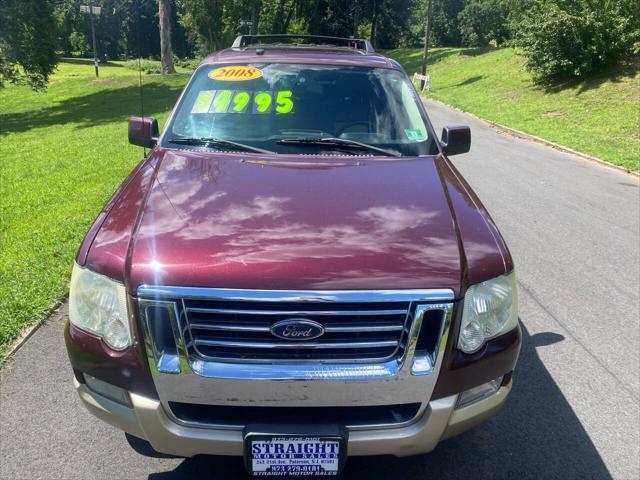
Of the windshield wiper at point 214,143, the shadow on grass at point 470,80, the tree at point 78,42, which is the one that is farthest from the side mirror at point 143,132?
the tree at point 78,42

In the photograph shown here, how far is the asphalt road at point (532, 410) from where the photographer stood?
289 centimetres

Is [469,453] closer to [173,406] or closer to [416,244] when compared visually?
[416,244]

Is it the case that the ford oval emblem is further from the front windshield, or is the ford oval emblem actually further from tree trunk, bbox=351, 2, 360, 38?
tree trunk, bbox=351, 2, 360, 38

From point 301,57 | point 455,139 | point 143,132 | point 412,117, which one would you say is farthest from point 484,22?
point 143,132

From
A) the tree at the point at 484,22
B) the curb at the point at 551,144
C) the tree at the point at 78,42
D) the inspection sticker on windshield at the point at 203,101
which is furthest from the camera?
the tree at the point at 78,42

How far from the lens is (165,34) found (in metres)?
34.1

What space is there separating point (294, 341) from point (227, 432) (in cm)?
46

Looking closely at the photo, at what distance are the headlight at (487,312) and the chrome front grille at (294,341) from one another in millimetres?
282

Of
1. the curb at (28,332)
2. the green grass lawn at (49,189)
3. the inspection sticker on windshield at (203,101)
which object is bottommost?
the green grass lawn at (49,189)

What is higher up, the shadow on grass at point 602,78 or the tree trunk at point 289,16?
the tree trunk at point 289,16

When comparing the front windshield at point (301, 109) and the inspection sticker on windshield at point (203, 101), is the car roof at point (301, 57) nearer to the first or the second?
the front windshield at point (301, 109)

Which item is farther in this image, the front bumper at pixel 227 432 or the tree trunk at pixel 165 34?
the tree trunk at pixel 165 34

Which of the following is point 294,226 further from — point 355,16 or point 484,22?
point 355,16

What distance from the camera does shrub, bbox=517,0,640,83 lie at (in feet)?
63.2
